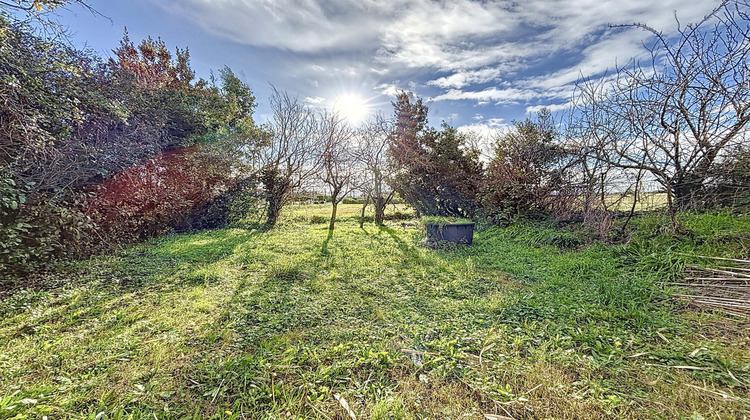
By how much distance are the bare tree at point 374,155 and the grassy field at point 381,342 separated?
5.68 metres

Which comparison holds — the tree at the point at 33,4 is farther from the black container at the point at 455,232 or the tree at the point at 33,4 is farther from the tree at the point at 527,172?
the tree at the point at 527,172

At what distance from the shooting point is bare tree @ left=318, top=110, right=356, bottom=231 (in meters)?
8.80

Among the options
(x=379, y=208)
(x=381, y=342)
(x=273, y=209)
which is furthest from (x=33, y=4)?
(x=379, y=208)

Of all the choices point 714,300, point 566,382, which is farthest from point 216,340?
point 714,300

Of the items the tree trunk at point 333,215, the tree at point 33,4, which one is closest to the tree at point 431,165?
the tree trunk at point 333,215

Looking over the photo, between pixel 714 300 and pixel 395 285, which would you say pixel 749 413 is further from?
pixel 395 285

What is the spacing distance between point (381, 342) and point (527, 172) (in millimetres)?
6641

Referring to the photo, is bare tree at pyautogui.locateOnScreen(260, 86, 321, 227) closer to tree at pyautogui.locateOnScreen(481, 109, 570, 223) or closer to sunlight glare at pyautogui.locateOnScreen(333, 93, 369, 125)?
sunlight glare at pyautogui.locateOnScreen(333, 93, 369, 125)

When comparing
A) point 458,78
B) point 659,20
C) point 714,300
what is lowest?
point 714,300

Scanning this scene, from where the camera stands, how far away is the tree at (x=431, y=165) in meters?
8.55

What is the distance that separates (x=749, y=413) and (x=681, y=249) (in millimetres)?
2784

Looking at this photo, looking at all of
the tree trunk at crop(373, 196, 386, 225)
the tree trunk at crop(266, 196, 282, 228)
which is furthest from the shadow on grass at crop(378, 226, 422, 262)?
the tree trunk at crop(266, 196, 282, 228)

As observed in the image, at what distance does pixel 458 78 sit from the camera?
6426mm

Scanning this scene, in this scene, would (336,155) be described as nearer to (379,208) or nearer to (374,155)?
(374,155)
